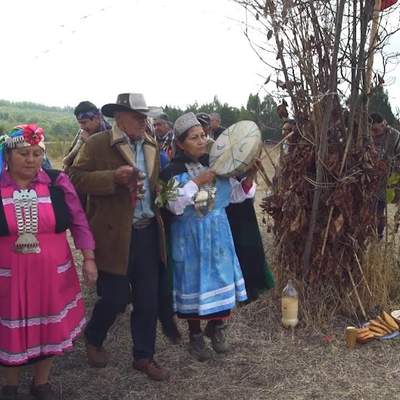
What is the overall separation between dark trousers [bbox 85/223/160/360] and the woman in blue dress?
0.17 meters

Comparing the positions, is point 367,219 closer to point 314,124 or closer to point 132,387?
point 314,124

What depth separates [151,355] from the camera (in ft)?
10.9

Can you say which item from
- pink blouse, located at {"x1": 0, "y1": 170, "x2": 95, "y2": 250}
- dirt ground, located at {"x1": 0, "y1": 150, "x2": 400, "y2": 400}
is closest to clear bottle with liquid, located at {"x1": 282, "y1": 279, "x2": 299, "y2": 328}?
dirt ground, located at {"x1": 0, "y1": 150, "x2": 400, "y2": 400}

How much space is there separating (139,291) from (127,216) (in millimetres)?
476

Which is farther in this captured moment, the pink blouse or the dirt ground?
the dirt ground

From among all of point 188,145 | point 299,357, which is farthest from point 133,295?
point 299,357

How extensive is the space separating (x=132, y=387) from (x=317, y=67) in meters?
2.48

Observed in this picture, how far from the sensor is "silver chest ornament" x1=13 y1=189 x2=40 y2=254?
2.72 meters

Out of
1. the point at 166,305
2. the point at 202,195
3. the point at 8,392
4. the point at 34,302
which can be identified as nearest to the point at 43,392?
the point at 8,392

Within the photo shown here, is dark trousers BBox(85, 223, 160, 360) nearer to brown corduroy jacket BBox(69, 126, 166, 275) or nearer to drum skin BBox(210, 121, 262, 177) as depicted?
brown corduroy jacket BBox(69, 126, 166, 275)

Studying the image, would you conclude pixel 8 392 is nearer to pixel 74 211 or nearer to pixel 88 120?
pixel 74 211

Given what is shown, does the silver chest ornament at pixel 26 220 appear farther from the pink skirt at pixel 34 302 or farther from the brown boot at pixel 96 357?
the brown boot at pixel 96 357

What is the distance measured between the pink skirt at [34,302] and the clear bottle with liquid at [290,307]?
5.53 feet

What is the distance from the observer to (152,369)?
3.29 metres
